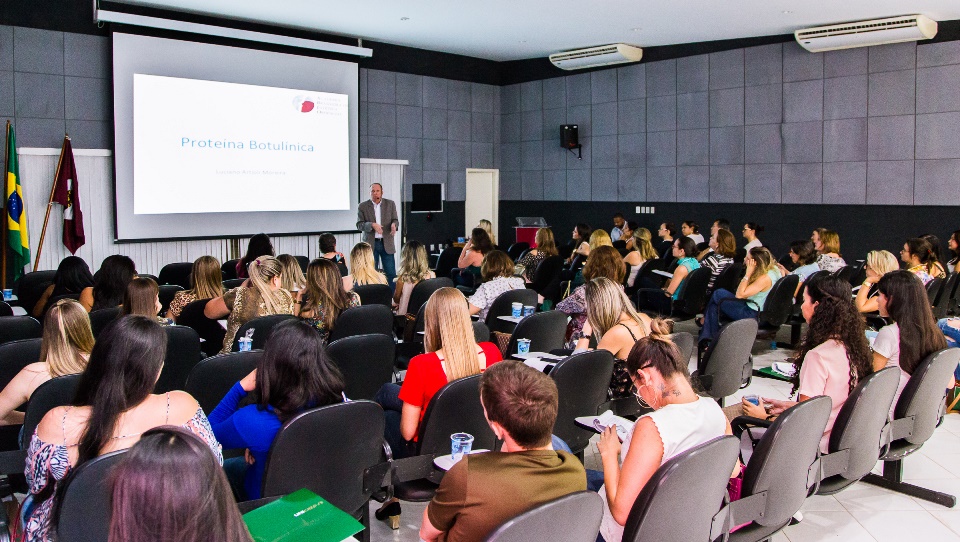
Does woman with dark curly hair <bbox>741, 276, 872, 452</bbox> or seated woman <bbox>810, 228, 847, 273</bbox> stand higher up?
seated woman <bbox>810, 228, 847, 273</bbox>

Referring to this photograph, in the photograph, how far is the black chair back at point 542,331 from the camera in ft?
16.4

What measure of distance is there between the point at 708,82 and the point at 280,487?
11.4 metres

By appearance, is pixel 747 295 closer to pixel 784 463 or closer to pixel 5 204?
pixel 784 463

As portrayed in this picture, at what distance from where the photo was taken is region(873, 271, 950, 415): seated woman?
13.0ft

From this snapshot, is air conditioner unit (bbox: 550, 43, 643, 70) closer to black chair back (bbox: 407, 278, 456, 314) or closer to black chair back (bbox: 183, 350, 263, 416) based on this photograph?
black chair back (bbox: 407, 278, 456, 314)

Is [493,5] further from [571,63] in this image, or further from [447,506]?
[447,506]

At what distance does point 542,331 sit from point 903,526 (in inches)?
91.0

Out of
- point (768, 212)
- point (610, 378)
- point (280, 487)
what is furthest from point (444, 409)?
point (768, 212)

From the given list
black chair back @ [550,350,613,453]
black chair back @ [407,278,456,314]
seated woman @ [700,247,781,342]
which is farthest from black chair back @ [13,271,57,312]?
seated woman @ [700,247,781,342]

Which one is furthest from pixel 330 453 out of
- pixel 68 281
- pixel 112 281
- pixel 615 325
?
pixel 68 281

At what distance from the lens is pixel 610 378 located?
3996 millimetres

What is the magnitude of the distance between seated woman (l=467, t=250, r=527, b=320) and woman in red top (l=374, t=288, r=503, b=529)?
8.88 feet

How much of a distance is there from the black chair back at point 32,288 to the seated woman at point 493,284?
3.76 metres

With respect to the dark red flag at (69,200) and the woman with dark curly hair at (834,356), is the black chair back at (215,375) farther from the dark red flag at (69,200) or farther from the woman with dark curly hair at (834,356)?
the dark red flag at (69,200)
